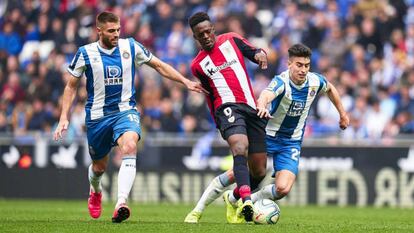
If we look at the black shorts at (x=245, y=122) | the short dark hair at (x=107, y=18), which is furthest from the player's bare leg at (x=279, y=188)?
the short dark hair at (x=107, y=18)

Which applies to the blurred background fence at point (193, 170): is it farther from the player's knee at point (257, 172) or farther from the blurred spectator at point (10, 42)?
the player's knee at point (257, 172)

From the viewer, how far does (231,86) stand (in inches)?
519

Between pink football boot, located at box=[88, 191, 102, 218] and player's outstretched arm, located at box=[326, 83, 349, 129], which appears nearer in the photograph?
player's outstretched arm, located at box=[326, 83, 349, 129]

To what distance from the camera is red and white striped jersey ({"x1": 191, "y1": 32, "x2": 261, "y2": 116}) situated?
13.2m

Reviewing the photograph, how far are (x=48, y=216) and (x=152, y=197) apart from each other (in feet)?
22.2

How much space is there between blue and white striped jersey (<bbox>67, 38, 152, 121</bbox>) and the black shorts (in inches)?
43.7

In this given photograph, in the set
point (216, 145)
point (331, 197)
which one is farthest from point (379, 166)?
point (216, 145)

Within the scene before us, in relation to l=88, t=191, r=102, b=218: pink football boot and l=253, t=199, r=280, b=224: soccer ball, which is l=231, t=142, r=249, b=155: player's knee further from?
l=88, t=191, r=102, b=218: pink football boot

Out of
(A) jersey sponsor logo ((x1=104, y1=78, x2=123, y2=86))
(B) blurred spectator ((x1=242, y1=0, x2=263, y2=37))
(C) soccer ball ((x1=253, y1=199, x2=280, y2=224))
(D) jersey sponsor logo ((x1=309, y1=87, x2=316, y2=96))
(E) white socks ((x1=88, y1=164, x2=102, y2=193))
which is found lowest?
(C) soccer ball ((x1=253, y1=199, x2=280, y2=224))

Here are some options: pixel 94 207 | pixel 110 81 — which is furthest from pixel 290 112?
pixel 94 207

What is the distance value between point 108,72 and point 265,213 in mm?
2526

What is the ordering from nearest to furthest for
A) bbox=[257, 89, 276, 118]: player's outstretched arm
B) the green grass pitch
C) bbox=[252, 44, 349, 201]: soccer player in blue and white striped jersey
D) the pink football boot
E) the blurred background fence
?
1. the green grass pitch
2. bbox=[257, 89, 276, 118]: player's outstretched arm
3. bbox=[252, 44, 349, 201]: soccer player in blue and white striped jersey
4. the pink football boot
5. the blurred background fence

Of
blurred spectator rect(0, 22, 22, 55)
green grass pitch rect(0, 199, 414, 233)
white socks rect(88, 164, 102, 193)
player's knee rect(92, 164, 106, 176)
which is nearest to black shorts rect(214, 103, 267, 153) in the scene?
green grass pitch rect(0, 199, 414, 233)

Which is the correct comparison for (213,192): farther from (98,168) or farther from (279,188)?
(98,168)
